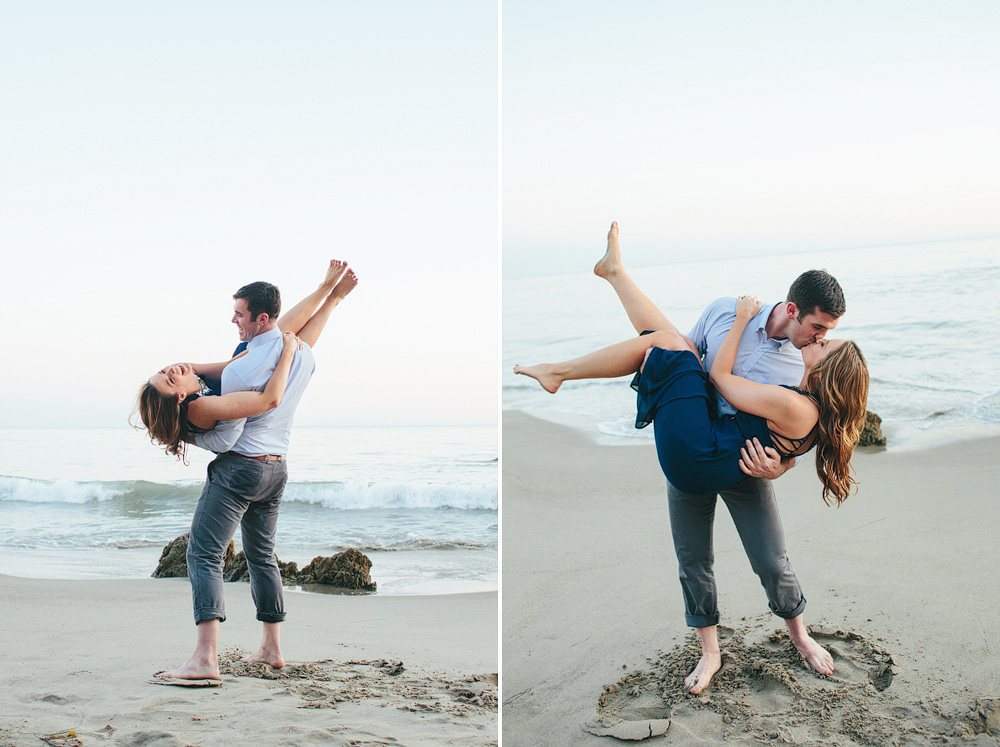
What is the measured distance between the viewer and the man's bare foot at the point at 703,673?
3.07 metres

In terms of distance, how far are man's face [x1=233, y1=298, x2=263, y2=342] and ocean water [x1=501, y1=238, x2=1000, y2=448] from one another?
5025 mm

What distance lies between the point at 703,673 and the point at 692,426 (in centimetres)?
107

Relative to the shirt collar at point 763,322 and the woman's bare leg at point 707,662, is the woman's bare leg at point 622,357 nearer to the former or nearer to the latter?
the shirt collar at point 763,322

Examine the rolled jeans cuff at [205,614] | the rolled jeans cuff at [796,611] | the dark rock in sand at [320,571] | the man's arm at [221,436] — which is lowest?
the dark rock in sand at [320,571]

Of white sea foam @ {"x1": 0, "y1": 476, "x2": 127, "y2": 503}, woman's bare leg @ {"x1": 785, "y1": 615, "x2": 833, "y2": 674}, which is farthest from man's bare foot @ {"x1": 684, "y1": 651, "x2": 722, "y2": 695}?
white sea foam @ {"x1": 0, "y1": 476, "x2": 127, "y2": 503}

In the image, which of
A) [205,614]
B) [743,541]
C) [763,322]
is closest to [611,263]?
[763,322]

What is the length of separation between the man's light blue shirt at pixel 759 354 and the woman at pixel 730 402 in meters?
0.06

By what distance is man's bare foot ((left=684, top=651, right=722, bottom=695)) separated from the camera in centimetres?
307

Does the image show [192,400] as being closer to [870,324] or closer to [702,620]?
[702,620]

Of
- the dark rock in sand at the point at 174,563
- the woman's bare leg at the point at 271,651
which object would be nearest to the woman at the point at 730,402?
the woman's bare leg at the point at 271,651

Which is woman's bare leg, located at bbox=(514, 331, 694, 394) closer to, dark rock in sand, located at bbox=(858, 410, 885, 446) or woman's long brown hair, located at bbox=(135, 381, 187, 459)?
woman's long brown hair, located at bbox=(135, 381, 187, 459)

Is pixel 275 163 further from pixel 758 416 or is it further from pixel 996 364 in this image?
pixel 996 364

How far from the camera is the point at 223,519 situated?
339 centimetres

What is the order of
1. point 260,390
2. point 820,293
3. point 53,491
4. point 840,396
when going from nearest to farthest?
point 820,293 < point 840,396 < point 260,390 < point 53,491
